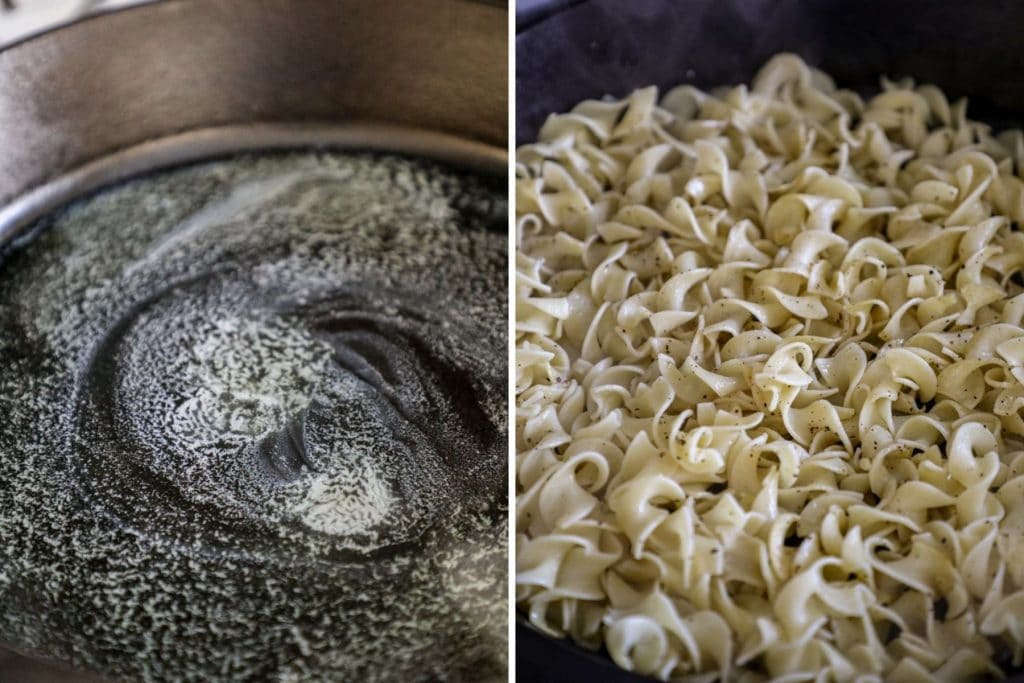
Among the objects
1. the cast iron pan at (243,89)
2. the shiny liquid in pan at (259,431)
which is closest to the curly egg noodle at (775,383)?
the shiny liquid in pan at (259,431)

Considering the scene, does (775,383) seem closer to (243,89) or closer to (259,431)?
(259,431)

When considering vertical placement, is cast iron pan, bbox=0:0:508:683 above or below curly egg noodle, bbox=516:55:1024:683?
above

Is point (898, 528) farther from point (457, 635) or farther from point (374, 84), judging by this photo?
point (374, 84)

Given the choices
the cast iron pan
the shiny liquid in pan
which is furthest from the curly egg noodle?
the cast iron pan

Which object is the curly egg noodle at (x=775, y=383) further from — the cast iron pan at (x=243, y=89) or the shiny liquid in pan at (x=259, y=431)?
the cast iron pan at (x=243, y=89)

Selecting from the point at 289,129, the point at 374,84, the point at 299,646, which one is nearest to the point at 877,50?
the point at 374,84

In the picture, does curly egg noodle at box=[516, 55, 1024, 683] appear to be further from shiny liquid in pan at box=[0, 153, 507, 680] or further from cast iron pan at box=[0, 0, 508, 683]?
cast iron pan at box=[0, 0, 508, 683]

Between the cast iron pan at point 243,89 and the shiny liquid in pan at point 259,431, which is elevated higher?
the cast iron pan at point 243,89
